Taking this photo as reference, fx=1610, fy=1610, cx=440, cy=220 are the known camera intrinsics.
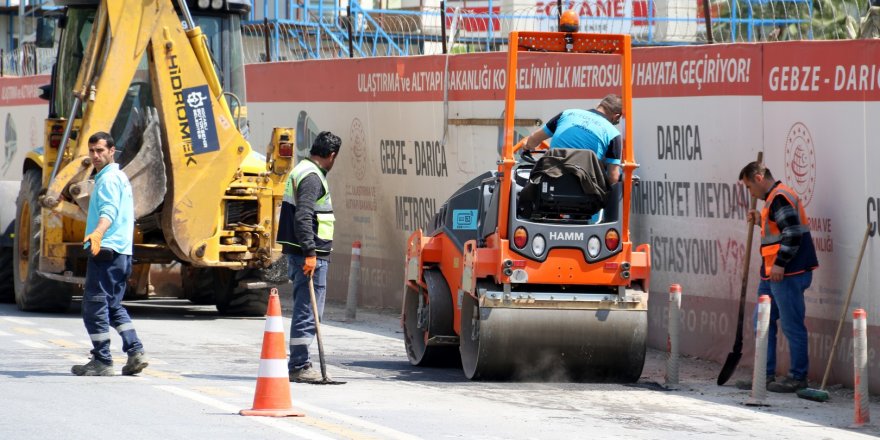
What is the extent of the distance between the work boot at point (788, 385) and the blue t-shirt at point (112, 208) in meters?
4.88

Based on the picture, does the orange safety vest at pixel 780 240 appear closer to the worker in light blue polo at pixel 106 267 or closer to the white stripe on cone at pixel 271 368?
the white stripe on cone at pixel 271 368

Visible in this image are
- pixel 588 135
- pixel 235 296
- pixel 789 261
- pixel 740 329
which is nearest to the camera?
pixel 789 261

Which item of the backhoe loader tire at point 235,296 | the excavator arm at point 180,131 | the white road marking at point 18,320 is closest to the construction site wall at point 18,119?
the backhoe loader tire at point 235,296

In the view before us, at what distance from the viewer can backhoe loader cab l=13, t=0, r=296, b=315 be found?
15.7 metres

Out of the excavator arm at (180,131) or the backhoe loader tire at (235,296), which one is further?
the backhoe loader tire at (235,296)

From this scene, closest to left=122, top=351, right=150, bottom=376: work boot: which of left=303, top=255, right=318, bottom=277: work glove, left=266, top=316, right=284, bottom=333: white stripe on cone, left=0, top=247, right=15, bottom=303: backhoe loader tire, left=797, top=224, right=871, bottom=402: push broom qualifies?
left=303, top=255, right=318, bottom=277: work glove

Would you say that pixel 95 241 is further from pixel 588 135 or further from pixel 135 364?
pixel 588 135

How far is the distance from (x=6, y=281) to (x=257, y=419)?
9228 mm

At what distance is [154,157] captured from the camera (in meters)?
15.7

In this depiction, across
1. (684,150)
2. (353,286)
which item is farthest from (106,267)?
(353,286)

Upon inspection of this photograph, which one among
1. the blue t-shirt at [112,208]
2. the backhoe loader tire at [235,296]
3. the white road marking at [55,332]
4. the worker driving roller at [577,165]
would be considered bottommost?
the white road marking at [55,332]

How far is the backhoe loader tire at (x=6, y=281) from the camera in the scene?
18.1m

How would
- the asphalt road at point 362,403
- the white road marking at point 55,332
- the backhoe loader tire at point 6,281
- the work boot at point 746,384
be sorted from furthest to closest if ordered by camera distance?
the backhoe loader tire at point 6,281 → the white road marking at point 55,332 → the work boot at point 746,384 → the asphalt road at point 362,403

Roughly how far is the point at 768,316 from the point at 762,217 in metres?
1.02
